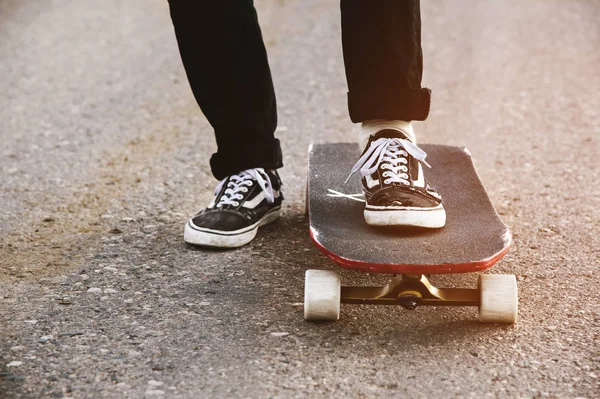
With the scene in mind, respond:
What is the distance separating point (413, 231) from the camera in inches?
79.8

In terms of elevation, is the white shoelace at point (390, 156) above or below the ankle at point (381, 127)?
below

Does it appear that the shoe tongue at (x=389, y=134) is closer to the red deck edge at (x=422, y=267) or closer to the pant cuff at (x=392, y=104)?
the pant cuff at (x=392, y=104)

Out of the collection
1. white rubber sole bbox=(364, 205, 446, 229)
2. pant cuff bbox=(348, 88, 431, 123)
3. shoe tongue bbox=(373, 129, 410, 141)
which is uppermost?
pant cuff bbox=(348, 88, 431, 123)

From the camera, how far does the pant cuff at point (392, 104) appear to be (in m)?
2.21

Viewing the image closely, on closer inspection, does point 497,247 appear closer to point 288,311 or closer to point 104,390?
point 288,311

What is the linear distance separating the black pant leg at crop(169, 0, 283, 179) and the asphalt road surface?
1.03 feet

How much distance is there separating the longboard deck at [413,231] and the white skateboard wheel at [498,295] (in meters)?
0.04

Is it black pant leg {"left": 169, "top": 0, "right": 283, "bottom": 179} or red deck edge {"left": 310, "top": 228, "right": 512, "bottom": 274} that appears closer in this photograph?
red deck edge {"left": 310, "top": 228, "right": 512, "bottom": 274}

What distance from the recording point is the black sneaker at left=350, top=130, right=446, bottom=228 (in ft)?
6.64

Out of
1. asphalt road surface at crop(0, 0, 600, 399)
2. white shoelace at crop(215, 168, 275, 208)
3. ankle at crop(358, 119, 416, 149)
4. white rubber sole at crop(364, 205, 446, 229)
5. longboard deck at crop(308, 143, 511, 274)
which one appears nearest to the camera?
asphalt road surface at crop(0, 0, 600, 399)

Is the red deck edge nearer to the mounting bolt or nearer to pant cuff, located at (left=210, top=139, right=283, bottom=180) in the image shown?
the mounting bolt

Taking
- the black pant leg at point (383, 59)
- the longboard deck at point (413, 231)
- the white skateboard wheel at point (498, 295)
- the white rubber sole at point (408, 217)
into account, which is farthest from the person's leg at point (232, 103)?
the white skateboard wheel at point (498, 295)

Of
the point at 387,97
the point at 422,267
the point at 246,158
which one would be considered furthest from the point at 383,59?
the point at 422,267

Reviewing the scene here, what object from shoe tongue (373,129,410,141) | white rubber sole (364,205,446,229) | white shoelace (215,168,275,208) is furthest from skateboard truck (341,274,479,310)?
white shoelace (215,168,275,208)
